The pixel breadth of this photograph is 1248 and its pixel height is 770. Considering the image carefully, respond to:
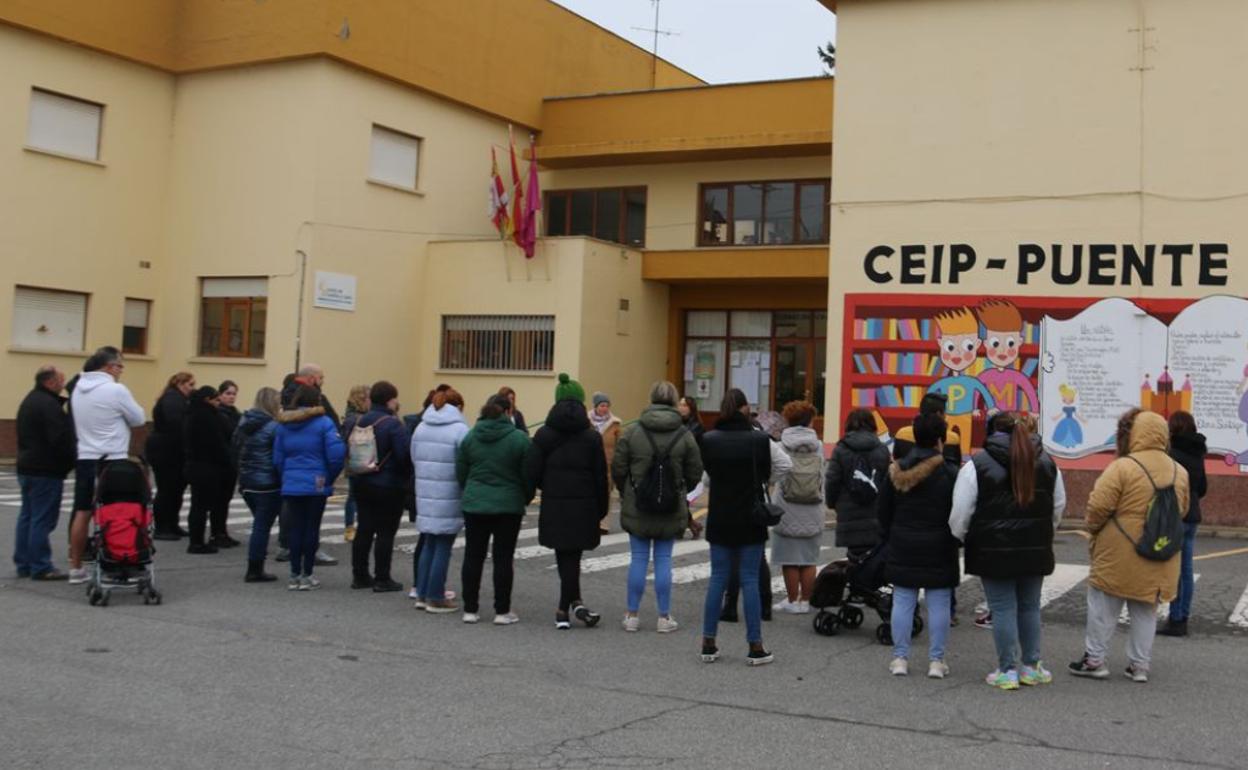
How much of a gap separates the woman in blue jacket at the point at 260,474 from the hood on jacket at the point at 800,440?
4.51 metres

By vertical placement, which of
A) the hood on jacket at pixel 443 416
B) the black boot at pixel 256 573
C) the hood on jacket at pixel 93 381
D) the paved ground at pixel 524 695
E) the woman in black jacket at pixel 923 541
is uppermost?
the hood on jacket at pixel 93 381

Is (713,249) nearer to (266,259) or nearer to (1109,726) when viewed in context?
(266,259)

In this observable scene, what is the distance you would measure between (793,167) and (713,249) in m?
2.46

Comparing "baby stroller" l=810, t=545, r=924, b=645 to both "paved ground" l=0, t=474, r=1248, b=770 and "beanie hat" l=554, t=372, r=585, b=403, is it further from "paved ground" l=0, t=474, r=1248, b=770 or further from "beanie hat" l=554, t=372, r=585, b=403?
"beanie hat" l=554, t=372, r=585, b=403

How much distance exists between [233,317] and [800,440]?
1805cm

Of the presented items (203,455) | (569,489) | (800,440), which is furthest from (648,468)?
(203,455)

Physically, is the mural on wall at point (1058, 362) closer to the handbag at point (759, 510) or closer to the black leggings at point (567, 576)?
the black leggings at point (567, 576)

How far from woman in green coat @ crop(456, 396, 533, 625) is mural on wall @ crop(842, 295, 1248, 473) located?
9.04 meters

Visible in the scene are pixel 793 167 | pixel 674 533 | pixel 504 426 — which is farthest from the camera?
pixel 793 167

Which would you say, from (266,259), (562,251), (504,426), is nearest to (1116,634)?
(504,426)

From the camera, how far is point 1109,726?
685cm

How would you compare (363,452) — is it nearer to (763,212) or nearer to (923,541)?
(923,541)

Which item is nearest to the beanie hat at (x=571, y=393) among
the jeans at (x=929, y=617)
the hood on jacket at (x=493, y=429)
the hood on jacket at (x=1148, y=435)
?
the hood on jacket at (x=493, y=429)

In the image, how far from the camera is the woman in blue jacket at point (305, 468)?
35.1 ft
